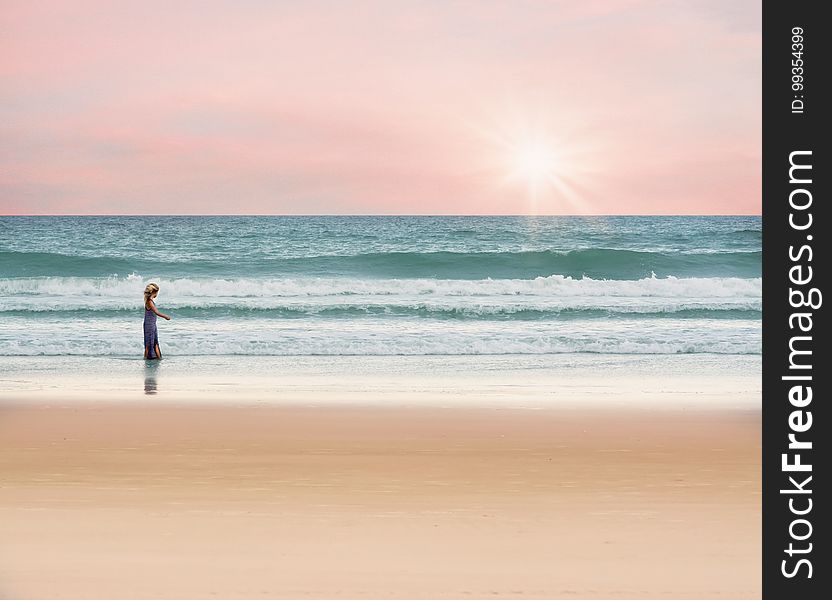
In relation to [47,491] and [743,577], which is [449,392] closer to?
[47,491]

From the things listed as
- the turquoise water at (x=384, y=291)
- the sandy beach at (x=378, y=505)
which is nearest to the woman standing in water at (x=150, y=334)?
the turquoise water at (x=384, y=291)

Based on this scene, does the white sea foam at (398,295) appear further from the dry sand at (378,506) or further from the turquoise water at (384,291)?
the dry sand at (378,506)

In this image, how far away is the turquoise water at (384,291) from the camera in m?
14.0

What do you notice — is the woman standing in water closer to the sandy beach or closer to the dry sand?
the sandy beach

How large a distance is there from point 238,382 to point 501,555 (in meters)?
6.40

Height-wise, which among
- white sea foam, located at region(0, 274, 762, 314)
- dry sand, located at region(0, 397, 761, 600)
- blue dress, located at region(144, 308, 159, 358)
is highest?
white sea foam, located at region(0, 274, 762, 314)

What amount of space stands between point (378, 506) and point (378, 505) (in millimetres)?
20

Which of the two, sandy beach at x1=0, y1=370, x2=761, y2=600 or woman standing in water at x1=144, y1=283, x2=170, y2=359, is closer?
sandy beach at x1=0, y1=370, x2=761, y2=600
